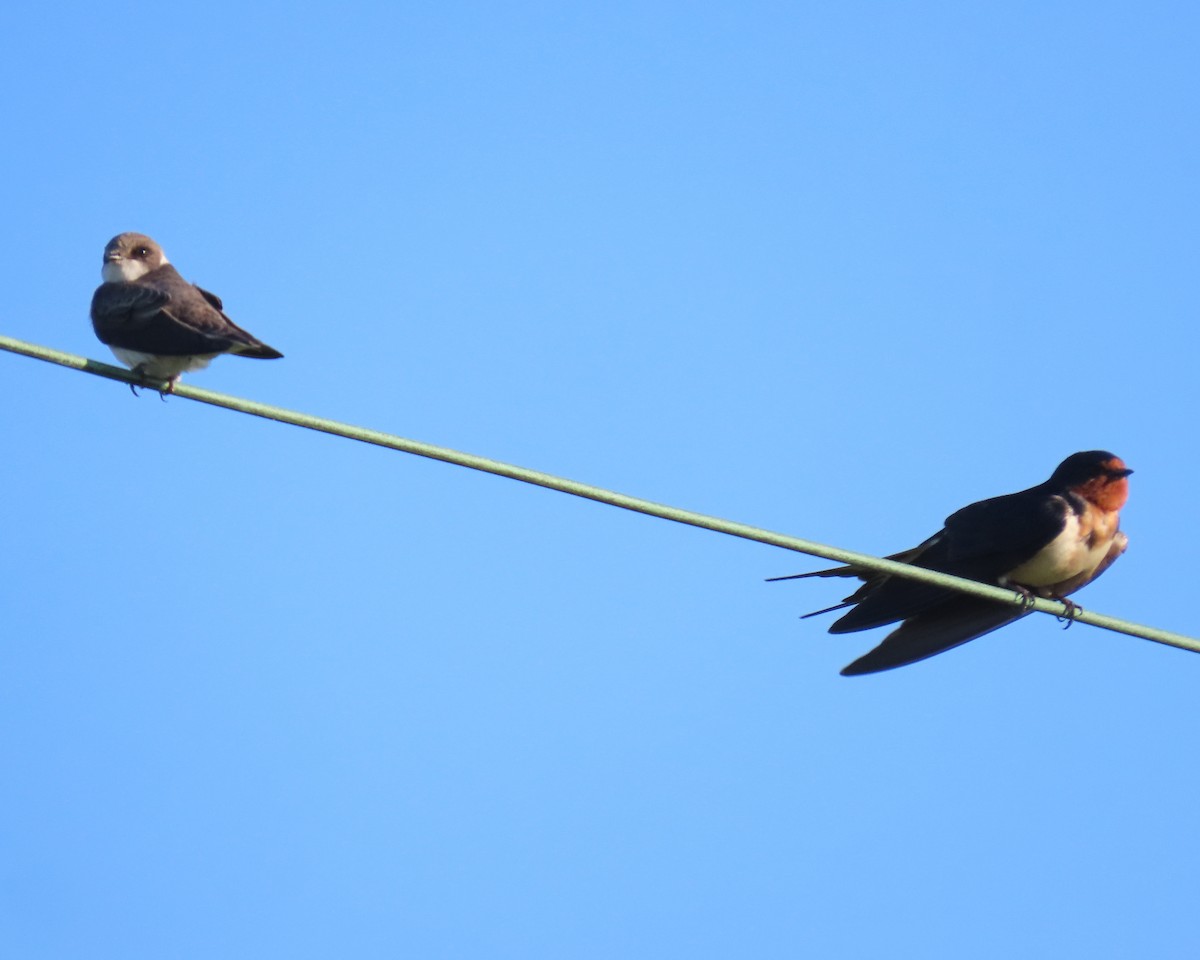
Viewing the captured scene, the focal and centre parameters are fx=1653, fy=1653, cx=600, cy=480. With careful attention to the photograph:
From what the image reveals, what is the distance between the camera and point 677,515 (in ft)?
17.6

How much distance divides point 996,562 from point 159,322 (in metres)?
4.37

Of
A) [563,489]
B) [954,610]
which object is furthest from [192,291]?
[954,610]

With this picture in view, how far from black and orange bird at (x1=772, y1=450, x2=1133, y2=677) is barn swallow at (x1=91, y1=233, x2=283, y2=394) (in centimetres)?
318

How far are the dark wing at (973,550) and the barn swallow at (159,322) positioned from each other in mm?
3222

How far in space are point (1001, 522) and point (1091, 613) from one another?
2668 mm

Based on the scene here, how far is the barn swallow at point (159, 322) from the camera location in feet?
23.9

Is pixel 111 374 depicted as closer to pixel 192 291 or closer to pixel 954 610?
pixel 192 291

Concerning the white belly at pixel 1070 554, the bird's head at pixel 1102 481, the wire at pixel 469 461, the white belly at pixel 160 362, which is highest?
the white belly at pixel 160 362

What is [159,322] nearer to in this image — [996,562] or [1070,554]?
→ [996,562]

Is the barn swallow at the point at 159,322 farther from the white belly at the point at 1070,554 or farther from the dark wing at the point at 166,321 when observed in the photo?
the white belly at the point at 1070,554

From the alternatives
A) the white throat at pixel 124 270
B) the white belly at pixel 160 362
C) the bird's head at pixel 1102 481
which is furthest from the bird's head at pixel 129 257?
the bird's head at pixel 1102 481

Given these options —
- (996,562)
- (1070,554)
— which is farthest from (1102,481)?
(996,562)

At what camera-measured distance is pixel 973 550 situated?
28.3 feet

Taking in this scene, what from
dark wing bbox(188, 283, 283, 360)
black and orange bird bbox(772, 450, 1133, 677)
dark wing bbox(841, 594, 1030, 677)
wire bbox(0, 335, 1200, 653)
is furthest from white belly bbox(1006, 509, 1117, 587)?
dark wing bbox(188, 283, 283, 360)
